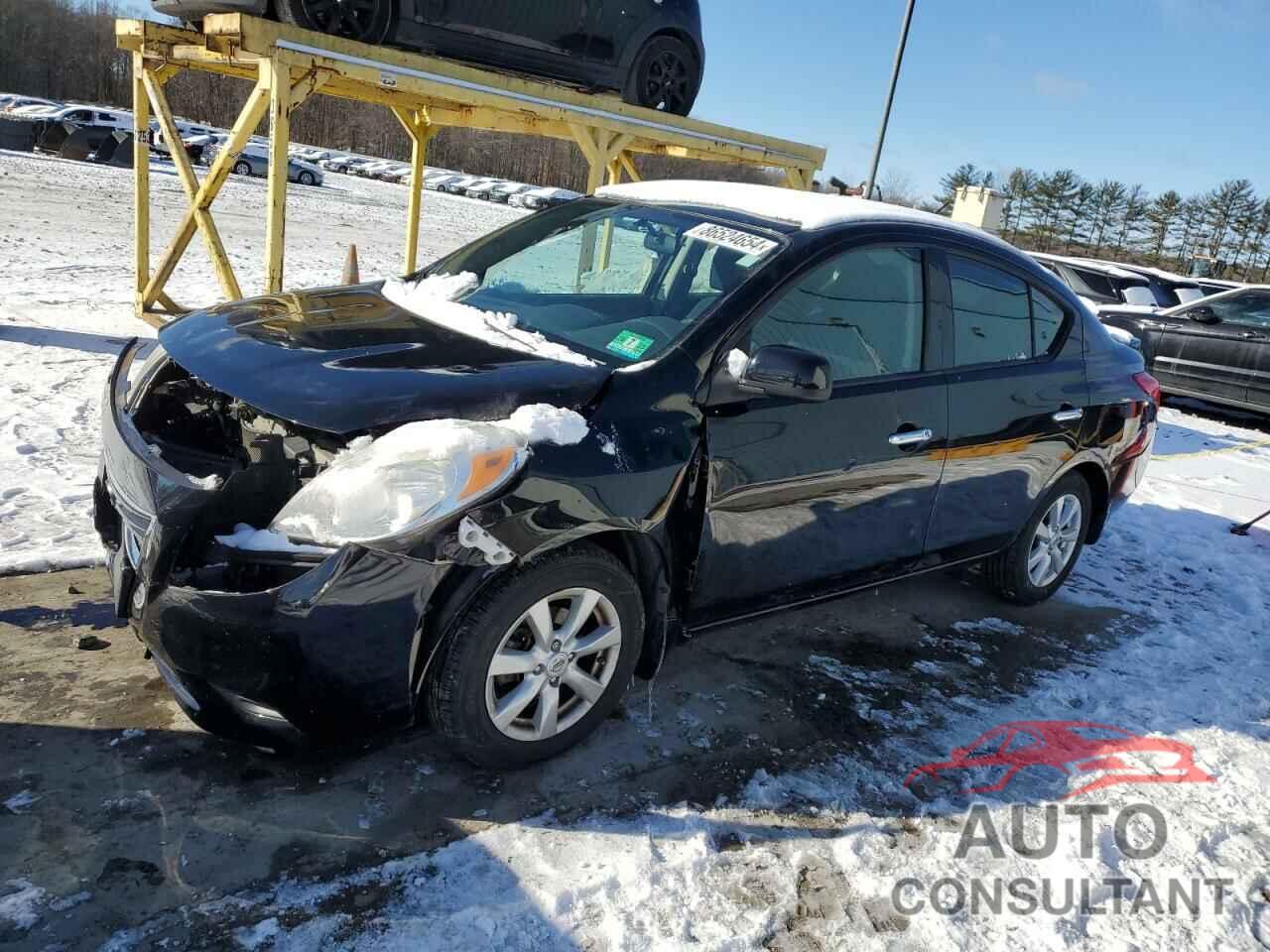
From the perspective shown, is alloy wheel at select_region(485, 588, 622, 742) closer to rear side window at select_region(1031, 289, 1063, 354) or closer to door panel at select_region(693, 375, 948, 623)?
→ door panel at select_region(693, 375, 948, 623)

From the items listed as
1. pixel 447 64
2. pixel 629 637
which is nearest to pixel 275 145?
pixel 447 64

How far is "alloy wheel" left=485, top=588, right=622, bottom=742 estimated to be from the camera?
2730 mm

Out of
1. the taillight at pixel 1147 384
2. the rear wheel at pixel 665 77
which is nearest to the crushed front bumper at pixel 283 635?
the taillight at pixel 1147 384

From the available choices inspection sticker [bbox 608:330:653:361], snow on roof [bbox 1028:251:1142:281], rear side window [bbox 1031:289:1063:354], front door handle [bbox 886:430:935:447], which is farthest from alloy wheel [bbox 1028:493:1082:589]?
snow on roof [bbox 1028:251:1142:281]

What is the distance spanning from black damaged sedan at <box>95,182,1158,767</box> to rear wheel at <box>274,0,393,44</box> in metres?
3.97

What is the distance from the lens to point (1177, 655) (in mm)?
4465

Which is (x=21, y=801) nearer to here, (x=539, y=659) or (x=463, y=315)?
(x=539, y=659)

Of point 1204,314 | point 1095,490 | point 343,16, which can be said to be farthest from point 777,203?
point 1204,314

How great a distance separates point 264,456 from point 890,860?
2.20 meters

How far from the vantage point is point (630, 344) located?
10.4ft

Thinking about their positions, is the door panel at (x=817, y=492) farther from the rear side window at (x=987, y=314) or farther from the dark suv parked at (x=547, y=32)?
the dark suv parked at (x=547, y=32)

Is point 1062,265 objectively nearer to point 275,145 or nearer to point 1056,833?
point 275,145

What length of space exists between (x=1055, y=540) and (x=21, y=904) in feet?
14.5

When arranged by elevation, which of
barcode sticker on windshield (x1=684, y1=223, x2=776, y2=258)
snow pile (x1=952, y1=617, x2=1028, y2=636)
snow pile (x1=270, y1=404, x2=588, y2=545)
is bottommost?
snow pile (x1=952, y1=617, x2=1028, y2=636)
